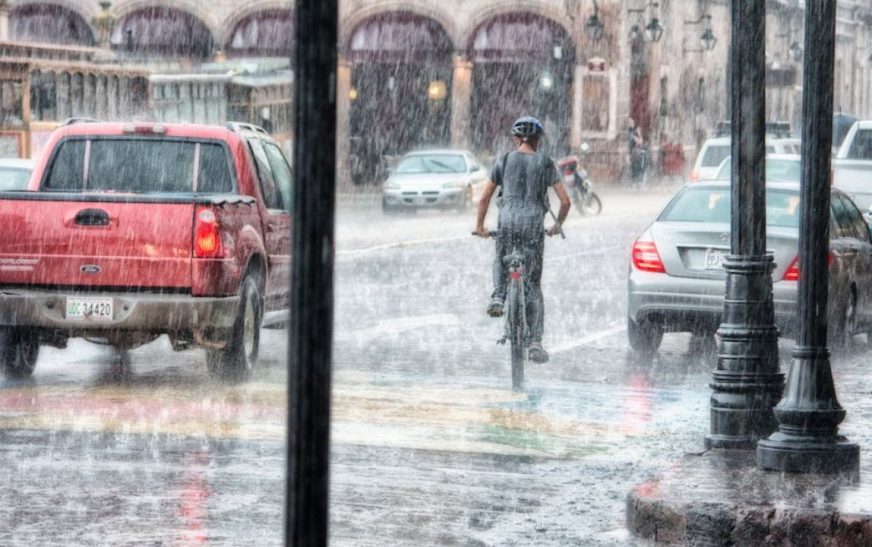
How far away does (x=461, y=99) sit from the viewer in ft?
179

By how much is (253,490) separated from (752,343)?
9.03ft

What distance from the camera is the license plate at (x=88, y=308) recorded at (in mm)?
12109

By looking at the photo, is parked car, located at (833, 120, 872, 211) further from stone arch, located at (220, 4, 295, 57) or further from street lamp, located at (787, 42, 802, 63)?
street lamp, located at (787, 42, 802, 63)

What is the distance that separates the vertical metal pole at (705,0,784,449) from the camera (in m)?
9.44

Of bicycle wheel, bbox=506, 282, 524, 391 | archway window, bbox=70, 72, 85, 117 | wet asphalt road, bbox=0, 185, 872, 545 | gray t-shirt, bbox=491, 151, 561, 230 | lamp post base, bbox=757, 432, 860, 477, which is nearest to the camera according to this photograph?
wet asphalt road, bbox=0, 185, 872, 545

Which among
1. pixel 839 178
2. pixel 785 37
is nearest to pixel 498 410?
pixel 839 178

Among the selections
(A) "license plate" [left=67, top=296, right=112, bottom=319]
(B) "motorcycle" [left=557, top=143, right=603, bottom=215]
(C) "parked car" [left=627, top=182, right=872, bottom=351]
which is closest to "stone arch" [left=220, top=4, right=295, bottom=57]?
(B) "motorcycle" [left=557, top=143, right=603, bottom=215]

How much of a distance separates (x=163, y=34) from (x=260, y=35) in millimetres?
2748

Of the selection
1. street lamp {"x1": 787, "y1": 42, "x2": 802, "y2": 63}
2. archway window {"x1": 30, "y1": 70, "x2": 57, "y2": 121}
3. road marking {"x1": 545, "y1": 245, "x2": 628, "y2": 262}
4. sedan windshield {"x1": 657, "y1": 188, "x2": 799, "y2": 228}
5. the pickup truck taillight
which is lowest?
road marking {"x1": 545, "y1": 245, "x2": 628, "y2": 262}

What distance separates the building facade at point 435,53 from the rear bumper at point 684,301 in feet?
120

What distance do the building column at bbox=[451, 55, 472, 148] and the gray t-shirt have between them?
41677mm

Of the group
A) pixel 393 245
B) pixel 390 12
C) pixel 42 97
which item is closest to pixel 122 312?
pixel 393 245

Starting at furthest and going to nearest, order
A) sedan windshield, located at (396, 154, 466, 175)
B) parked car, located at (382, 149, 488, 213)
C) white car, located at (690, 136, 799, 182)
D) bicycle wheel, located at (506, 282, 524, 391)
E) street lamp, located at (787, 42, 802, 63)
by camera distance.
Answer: street lamp, located at (787, 42, 802, 63) < sedan windshield, located at (396, 154, 466, 175) < parked car, located at (382, 149, 488, 213) < white car, located at (690, 136, 799, 182) < bicycle wheel, located at (506, 282, 524, 391)

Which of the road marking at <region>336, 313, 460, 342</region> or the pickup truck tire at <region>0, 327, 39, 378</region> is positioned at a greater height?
the pickup truck tire at <region>0, 327, 39, 378</region>
